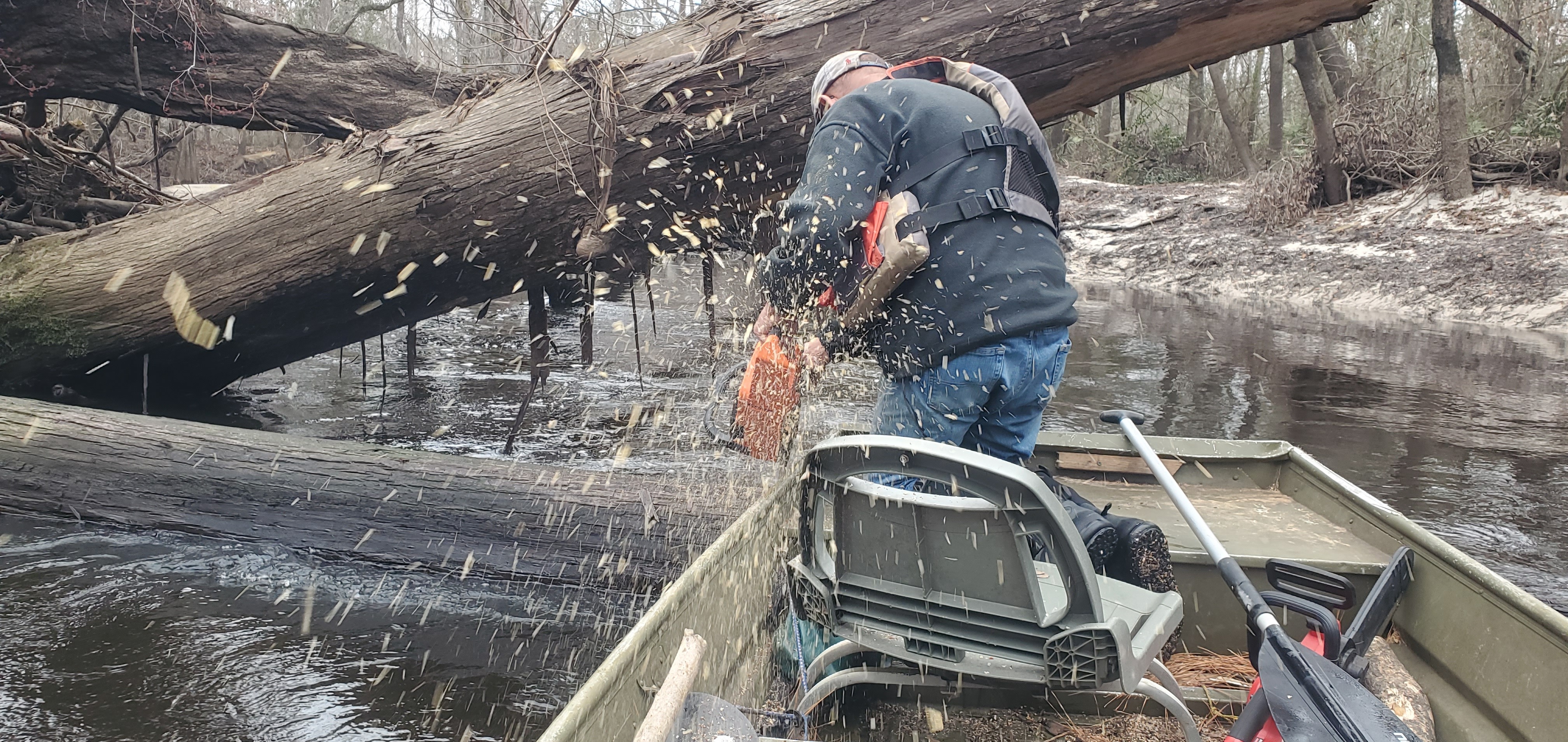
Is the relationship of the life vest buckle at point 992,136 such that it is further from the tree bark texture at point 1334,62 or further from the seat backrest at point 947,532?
the tree bark texture at point 1334,62

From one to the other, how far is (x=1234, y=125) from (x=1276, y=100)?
3.41ft

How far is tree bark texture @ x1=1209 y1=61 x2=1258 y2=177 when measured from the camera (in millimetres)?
21688

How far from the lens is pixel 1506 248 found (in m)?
12.2

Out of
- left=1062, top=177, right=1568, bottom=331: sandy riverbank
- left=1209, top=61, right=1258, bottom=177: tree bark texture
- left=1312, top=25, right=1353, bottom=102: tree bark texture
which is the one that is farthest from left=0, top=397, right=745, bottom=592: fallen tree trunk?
left=1209, top=61, right=1258, bottom=177: tree bark texture

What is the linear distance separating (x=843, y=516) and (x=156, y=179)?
713cm

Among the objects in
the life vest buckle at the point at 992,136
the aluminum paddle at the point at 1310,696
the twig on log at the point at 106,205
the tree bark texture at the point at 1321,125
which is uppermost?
the tree bark texture at the point at 1321,125

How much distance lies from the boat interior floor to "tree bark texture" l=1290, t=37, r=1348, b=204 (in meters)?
12.0

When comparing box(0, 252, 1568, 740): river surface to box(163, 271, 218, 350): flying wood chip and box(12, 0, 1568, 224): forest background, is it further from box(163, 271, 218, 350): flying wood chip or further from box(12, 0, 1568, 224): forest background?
box(12, 0, 1568, 224): forest background

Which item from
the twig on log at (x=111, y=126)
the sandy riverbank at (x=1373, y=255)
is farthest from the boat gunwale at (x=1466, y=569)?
the sandy riverbank at (x=1373, y=255)

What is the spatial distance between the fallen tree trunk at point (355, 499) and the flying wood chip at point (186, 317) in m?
0.87

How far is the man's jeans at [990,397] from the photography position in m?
2.66

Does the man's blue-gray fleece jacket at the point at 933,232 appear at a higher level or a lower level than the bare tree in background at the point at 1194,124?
lower

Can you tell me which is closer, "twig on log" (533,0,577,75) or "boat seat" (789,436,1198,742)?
"boat seat" (789,436,1198,742)

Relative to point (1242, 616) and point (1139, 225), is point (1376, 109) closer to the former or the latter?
point (1139, 225)
